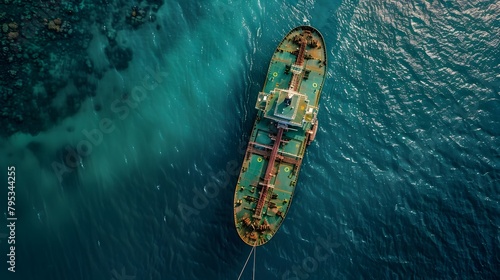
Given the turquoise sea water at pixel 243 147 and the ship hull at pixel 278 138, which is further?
the turquoise sea water at pixel 243 147

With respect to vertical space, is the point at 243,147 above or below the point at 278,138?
below

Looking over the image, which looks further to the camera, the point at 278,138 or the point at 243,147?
the point at 243,147

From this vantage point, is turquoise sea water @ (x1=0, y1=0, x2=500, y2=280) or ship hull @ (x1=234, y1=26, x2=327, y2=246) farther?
turquoise sea water @ (x1=0, y1=0, x2=500, y2=280)
